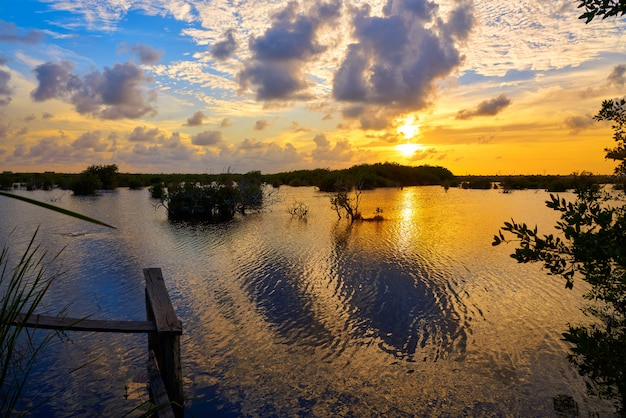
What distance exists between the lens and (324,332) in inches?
395

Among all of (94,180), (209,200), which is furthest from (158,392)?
(94,180)

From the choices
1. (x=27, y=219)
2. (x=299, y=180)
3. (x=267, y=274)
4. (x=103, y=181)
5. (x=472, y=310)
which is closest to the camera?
(x=472, y=310)

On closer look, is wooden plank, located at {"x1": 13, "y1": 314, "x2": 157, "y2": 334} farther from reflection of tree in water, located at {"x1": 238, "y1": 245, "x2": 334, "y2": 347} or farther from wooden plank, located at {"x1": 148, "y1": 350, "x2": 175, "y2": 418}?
reflection of tree in water, located at {"x1": 238, "y1": 245, "x2": 334, "y2": 347}

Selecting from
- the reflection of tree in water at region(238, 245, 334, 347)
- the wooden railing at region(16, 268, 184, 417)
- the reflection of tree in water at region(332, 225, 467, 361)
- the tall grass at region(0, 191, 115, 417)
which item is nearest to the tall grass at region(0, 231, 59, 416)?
the tall grass at region(0, 191, 115, 417)

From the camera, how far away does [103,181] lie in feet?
225

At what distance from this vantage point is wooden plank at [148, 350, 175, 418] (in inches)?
187

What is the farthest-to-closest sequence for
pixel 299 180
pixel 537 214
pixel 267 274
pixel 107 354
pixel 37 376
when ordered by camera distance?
pixel 299 180 → pixel 537 214 → pixel 267 274 → pixel 107 354 → pixel 37 376

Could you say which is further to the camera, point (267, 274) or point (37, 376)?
point (267, 274)

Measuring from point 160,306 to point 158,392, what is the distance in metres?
1.18

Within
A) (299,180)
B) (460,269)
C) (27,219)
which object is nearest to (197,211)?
(27,219)

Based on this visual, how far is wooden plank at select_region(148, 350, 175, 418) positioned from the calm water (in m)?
1.23

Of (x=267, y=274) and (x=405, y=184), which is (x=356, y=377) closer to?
(x=267, y=274)

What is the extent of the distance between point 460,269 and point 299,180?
89176 mm

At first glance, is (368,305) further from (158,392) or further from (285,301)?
(158,392)
